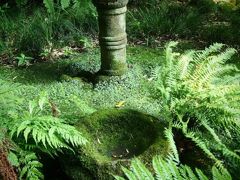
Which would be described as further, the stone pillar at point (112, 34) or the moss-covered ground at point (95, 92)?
the stone pillar at point (112, 34)

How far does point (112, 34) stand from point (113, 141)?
172 cm

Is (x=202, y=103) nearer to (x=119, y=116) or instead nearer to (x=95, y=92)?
(x=119, y=116)

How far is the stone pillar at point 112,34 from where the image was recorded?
499cm

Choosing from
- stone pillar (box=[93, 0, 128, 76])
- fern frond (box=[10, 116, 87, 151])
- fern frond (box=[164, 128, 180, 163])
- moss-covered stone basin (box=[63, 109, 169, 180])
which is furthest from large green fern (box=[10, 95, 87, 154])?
stone pillar (box=[93, 0, 128, 76])

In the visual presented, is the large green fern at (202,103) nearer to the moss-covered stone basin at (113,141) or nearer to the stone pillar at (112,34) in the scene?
the moss-covered stone basin at (113,141)

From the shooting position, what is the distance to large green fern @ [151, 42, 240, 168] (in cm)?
377

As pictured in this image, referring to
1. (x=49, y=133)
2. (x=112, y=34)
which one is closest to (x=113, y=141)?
(x=49, y=133)

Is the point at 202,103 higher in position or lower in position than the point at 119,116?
higher

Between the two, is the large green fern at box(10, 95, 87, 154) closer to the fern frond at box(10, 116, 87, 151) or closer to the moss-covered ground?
the fern frond at box(10, 116, 87, 151)

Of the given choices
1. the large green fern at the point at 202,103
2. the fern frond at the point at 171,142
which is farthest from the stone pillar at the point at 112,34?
the fern frond at the point at 171,142

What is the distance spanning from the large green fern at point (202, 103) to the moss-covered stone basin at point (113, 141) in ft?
0.78

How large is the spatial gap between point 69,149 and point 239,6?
17.0 ft

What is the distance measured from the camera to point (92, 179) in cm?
344

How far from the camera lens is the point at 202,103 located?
12.8 feet
